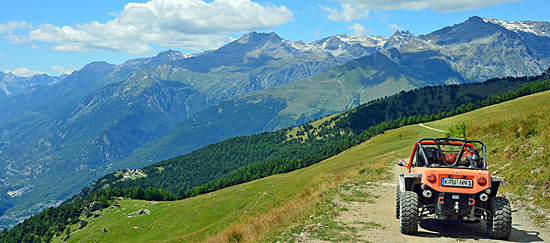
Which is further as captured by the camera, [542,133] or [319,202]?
[542,133]

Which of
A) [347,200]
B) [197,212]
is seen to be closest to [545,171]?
[347,200]

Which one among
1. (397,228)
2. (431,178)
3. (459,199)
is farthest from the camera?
(397,228)

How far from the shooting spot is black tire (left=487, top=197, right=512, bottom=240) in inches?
513

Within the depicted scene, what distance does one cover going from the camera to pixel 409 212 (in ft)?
44.8

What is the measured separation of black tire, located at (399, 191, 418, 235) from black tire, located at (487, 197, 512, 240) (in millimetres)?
2663

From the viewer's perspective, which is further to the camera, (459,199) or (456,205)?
(459,199)

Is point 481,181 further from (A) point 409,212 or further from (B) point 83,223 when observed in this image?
(B) point 83,223

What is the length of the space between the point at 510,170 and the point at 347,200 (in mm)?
11159

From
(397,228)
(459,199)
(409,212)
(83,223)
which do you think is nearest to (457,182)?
(459,199)

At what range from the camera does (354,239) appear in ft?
44.4

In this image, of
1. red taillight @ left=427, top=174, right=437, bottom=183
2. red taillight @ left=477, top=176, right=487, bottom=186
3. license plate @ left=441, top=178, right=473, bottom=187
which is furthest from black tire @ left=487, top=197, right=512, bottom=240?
red taillight @ left=427, top=174, right=437, bottom=183

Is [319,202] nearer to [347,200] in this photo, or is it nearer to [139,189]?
[347,200]

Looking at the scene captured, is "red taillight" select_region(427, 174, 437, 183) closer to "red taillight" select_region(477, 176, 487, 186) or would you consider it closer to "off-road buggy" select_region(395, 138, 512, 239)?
"off-road buggy" select_region(395, 138, 512, 239)

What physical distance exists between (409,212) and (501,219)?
3.12 metres
